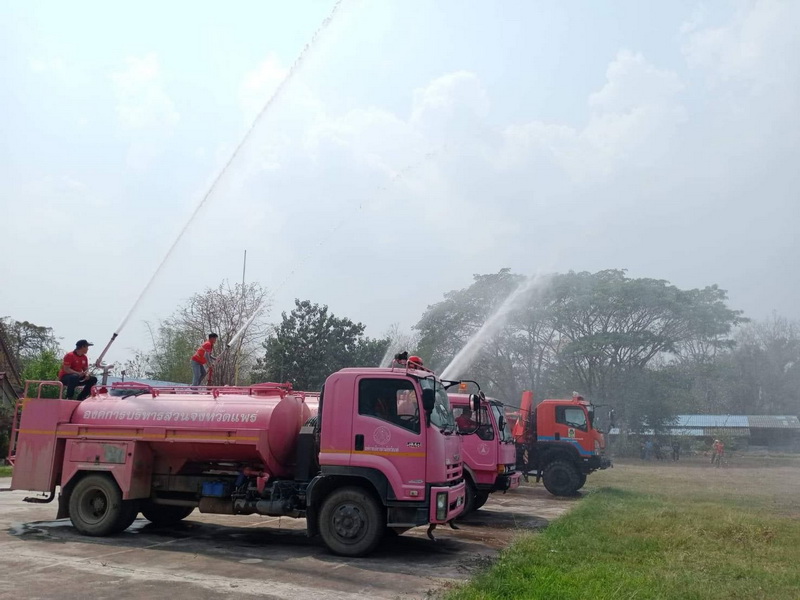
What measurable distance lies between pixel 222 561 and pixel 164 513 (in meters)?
3.72

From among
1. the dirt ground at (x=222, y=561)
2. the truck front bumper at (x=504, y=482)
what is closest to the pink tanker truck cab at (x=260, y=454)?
the dirt ground at (x=222, y=561)

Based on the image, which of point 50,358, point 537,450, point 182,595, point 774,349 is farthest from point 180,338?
point 774,349

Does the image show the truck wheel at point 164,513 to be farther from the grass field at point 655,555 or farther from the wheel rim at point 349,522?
the grass field at point 655,555

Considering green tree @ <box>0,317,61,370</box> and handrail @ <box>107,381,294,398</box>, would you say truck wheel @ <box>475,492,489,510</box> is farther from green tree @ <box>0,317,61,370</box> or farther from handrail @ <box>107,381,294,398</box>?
green tree @ <box>0,317,61,370</box>

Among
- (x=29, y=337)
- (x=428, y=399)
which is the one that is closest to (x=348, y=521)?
(x=428, y=399)

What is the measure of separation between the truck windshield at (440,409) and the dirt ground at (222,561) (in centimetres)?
201

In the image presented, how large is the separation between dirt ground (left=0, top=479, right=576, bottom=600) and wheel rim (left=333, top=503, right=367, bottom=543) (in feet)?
1.19

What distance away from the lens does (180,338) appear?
4025cm

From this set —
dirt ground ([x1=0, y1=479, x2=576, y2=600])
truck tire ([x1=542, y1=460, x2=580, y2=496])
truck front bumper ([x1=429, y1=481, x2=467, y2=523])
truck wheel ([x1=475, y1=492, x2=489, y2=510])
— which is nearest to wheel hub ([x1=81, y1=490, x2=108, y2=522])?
dirt ground ([x1=0, y1=479, x2=576, y2=600])

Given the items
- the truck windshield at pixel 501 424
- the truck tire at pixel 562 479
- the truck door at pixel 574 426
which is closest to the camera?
the truck windshield at pixel 501 424

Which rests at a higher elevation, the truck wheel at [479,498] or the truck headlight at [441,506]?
the truck headlight at [441,506]

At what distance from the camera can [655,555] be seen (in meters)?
10.1

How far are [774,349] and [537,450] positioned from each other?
158 feet

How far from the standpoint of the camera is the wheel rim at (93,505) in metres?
12.1
